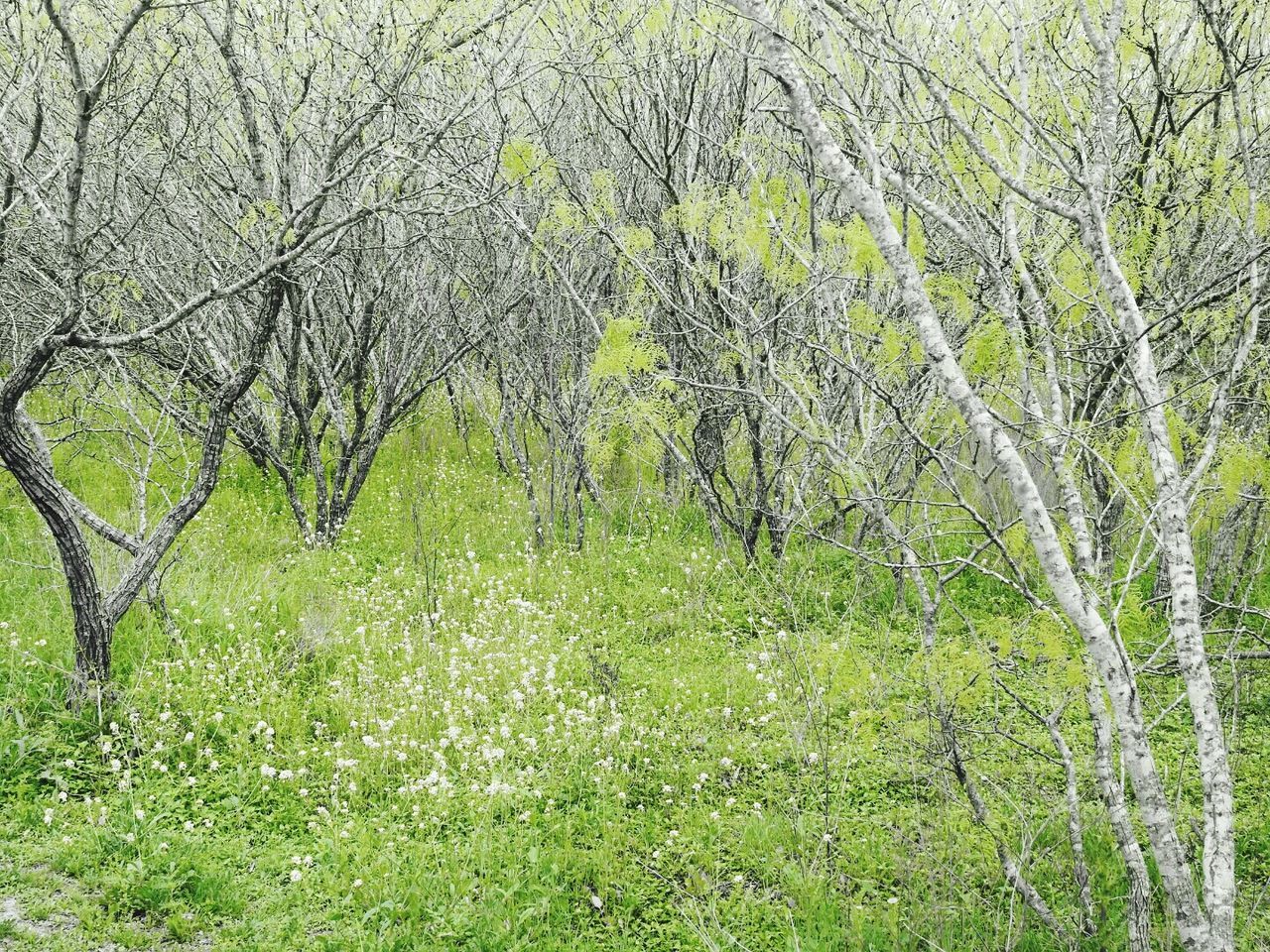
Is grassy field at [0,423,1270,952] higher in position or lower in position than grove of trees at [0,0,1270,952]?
lower

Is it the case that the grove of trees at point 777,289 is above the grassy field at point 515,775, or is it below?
above

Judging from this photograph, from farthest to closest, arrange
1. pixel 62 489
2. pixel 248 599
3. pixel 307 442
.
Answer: pixel 307 442 → pixel 248 599 → pixel 62 489

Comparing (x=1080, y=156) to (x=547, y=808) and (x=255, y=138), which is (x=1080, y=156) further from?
(x=255, y=138)

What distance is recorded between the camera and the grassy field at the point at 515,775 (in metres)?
3.51

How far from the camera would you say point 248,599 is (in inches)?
228

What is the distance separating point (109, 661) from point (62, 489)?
3.18 ft

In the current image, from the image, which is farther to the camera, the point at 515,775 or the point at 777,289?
the point at 777,289

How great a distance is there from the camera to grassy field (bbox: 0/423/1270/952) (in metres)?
3.51

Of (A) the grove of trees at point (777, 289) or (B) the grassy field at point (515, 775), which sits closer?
(A) the grove of trees at point (777, 289)

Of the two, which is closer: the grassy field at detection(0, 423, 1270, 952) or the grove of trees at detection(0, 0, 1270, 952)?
the grove of trees at detection(0, 0, 1270, 952)

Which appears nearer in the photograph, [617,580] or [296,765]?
[296,765]

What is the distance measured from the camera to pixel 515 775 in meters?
4.40

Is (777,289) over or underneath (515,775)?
over

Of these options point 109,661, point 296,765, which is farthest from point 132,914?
point 109,661
